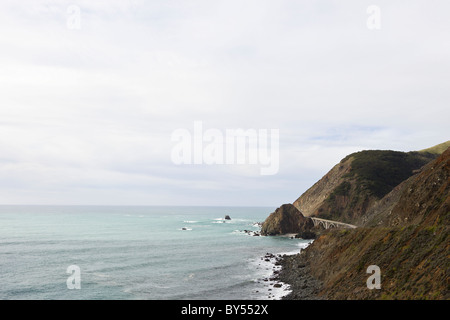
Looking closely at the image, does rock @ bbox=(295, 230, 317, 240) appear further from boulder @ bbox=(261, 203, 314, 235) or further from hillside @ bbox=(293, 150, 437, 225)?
hillside @ bbox=(293, 150, 437, 225)

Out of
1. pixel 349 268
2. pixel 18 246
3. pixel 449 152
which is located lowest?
pixel 18 246

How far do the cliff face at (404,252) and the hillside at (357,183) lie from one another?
67123 mm

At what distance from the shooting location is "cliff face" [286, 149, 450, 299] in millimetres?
30047

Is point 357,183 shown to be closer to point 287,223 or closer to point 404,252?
point 287,223

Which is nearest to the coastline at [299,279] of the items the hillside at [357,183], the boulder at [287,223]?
the boulder at [287,223]

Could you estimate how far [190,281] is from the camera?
5669cm

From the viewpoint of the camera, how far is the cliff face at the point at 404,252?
98.6 ft

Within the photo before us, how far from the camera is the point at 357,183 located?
133 m

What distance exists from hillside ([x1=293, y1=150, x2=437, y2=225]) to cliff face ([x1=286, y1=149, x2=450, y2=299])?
6712cm

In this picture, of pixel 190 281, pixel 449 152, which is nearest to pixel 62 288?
pixel 190 281

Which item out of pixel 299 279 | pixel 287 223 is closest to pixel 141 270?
pixel 299 279

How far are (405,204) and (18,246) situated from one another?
11192cm

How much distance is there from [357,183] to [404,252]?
104 metres
